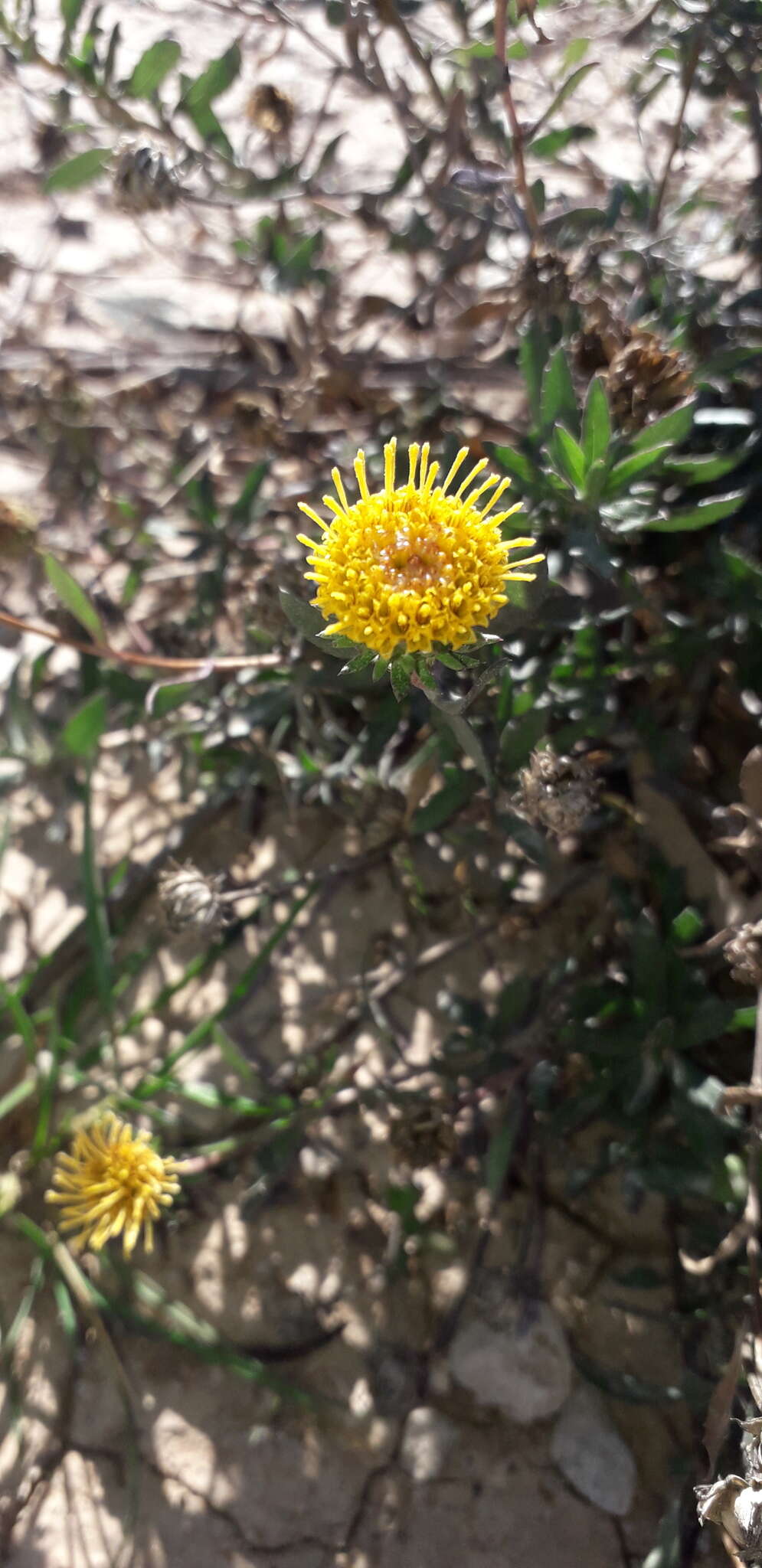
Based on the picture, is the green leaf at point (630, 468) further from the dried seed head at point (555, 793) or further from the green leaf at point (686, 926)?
the green leaf at point (686, 926)

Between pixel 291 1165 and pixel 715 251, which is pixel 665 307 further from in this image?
pixel 291 1165

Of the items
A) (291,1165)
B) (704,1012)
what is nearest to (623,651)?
(704,1012)

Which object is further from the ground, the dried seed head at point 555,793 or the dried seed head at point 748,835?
the dried seed head at point 555,793

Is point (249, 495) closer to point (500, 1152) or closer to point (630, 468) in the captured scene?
point (630, 468)

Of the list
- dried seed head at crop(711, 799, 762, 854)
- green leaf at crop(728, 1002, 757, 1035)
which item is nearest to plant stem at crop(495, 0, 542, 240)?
dried seed head at crop(711, 799, 762, 854)

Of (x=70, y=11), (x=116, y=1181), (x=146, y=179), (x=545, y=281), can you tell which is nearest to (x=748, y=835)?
(x=545, y=281)

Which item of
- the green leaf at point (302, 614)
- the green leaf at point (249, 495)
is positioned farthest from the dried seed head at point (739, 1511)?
the green leaf at point (249, 495)
